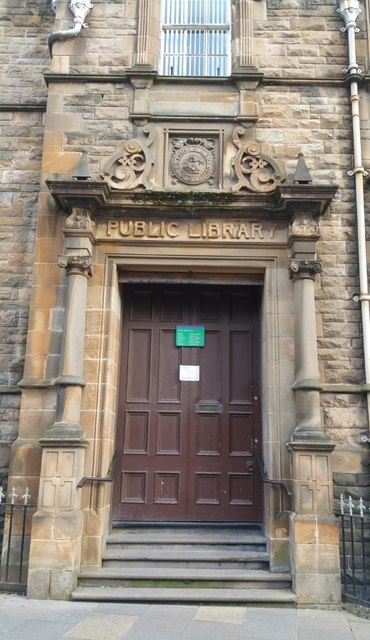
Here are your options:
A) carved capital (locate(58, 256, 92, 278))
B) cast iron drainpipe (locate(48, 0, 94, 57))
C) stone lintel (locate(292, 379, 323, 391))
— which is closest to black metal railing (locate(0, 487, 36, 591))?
carved capital (locate(58, 256, 92, 278))

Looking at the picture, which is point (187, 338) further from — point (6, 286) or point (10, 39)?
point (10, 39)

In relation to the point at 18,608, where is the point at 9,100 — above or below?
above

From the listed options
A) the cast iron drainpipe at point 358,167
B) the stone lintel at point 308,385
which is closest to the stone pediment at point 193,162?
the cast iron drainpipe at point 358,167

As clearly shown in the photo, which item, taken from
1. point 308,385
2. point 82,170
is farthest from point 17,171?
point 308,385

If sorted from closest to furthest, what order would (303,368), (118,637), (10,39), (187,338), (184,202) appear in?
(118,637) < (303,368) < (184,202) < (187,338) < (10,39)

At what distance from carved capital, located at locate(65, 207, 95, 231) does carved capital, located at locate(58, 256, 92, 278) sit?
400 mm

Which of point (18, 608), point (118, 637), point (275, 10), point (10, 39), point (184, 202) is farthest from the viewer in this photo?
point (10, 39)

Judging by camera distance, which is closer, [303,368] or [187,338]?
[303,368]

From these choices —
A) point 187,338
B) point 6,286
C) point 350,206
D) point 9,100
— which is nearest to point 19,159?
point 9,100

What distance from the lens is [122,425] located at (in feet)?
23.5

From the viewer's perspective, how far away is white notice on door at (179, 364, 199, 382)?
24.0 feet

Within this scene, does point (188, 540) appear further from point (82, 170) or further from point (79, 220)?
point (82, 170)

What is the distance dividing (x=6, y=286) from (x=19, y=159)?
1956 millimetres

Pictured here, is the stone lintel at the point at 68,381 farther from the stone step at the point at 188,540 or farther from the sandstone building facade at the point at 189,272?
the stone step at the point at 188,540
